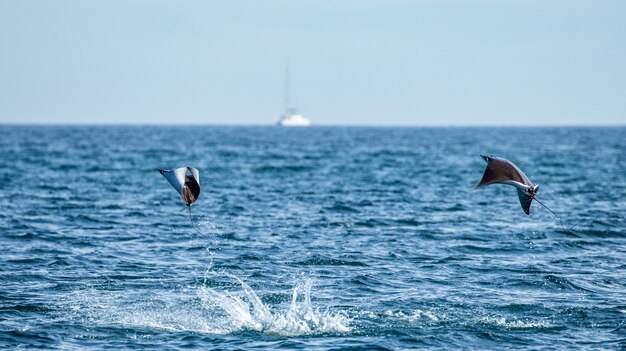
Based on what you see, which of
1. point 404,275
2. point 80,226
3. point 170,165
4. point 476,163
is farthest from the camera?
point 476,163

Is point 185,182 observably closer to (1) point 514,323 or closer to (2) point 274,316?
(2) point 274,316

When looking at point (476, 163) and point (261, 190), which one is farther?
point (476, 163)

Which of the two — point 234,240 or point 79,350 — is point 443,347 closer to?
point 79,350

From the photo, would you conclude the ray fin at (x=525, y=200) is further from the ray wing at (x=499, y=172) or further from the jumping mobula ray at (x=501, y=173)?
the ray wing at (x=499, y=172)

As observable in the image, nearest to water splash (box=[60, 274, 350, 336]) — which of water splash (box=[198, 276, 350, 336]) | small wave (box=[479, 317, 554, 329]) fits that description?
water splash (box=[198, 276, 350, 336])

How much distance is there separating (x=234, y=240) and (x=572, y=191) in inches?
771

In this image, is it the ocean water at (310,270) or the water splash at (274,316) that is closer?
the ocean water at (310,270)

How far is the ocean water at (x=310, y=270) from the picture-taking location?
47.1 feet

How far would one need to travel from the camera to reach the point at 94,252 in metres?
21.4

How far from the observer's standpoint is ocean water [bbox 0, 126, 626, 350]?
14352 mm

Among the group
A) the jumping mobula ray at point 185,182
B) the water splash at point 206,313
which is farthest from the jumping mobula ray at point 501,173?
the jumping mobula ray at point 185,182

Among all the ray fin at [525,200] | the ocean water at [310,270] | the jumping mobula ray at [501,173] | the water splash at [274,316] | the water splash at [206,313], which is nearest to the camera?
the ocean water at [310,270]

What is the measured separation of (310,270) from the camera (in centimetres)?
1930

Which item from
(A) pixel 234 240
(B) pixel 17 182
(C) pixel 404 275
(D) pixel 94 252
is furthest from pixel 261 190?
(C) pixel 404 275
